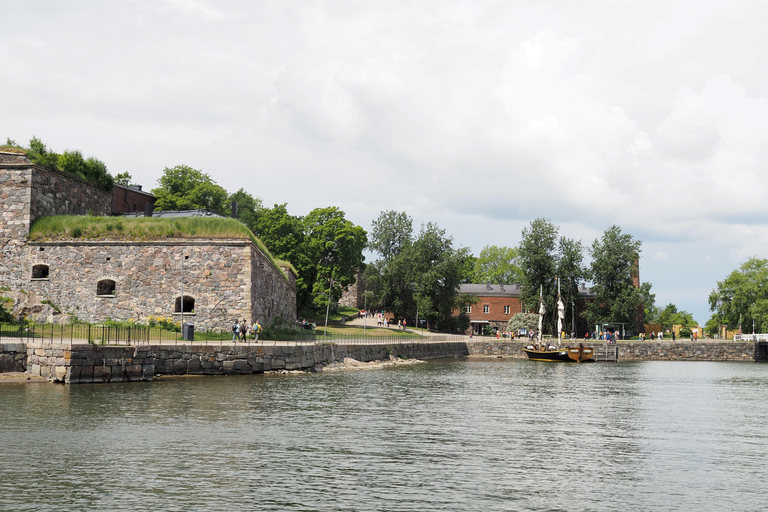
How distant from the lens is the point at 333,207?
2891 inches

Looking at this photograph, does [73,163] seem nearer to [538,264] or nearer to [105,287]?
[105,287]

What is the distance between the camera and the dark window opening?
40281 mm

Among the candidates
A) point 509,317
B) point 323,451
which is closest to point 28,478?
point 323,451

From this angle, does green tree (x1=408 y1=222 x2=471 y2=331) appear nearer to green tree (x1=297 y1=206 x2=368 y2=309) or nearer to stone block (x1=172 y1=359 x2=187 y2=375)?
green tree (x1=297 y1=206 x2=368 y2=309)

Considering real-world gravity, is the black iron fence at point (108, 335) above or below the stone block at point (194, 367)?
above

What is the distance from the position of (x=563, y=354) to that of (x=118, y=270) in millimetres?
→ 41030

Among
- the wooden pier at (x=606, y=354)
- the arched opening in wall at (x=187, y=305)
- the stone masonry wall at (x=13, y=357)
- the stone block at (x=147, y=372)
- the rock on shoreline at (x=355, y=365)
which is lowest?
the wooden pier at (x=606, y=354)

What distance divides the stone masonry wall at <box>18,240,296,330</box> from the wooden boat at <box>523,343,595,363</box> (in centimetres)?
3382

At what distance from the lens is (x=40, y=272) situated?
40.6 metres

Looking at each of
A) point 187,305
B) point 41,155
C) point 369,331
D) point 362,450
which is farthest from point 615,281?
point 362,450

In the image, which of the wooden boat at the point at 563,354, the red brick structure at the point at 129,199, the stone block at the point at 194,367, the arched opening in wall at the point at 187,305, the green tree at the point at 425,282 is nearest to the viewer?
the stone block at the point at 194,367

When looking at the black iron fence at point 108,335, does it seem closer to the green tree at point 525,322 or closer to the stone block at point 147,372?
the stone block at point 147,372

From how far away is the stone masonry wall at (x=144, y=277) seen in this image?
130 feet

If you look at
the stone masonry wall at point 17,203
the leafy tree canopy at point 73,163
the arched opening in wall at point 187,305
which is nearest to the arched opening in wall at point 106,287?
the arched opening in wall at point 187,305
